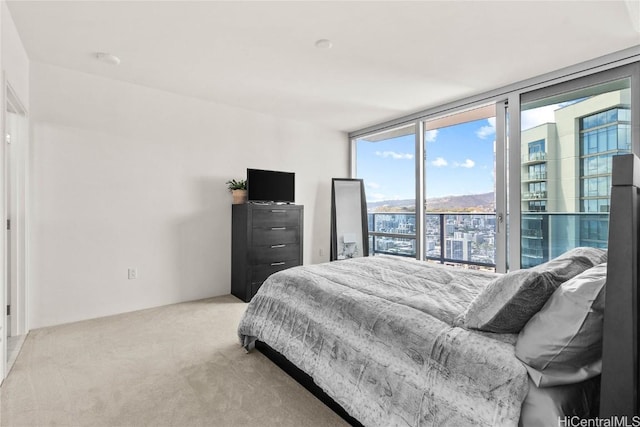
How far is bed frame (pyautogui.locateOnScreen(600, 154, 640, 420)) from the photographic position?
89 cm

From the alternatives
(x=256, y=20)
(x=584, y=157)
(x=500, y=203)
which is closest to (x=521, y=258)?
(x=500, y=203)

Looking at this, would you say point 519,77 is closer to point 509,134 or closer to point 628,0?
point 509,134

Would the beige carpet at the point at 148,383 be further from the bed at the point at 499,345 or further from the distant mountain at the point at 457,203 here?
the distant mountain at the point at 457,203

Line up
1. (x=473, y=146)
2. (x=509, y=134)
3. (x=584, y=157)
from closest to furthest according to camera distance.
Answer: (x=584, y=157) < (x=509, y=134) < (x=473, y=146)

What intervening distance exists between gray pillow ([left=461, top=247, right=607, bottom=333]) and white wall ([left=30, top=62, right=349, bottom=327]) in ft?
11.0

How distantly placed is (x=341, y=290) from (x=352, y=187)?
342 centimetres

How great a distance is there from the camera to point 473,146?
458 cm

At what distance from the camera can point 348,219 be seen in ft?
16.8

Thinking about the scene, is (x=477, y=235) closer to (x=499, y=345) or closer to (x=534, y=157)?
(x=534, y=157)

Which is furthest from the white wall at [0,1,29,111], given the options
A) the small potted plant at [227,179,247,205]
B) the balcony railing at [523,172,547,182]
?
the balcony railing at [523,172,547,182]

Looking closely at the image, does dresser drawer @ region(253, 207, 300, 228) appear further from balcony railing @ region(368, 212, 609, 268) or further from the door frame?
the door frame

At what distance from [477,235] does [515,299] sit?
3668 mm

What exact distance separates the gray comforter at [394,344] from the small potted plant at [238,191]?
73.9 inches

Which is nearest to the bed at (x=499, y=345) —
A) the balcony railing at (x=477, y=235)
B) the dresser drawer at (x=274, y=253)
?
the balcony railing at (x=477, y=235)
